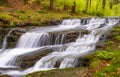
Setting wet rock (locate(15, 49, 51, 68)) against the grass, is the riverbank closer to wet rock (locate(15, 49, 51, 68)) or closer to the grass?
wet rock (locate(15, 49, 51, 68))

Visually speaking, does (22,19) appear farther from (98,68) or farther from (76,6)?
(76,6)

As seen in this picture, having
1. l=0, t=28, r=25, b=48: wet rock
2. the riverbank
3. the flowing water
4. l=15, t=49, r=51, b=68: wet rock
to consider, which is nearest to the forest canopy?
l=0, t=28, r=25, b=48: wet rock

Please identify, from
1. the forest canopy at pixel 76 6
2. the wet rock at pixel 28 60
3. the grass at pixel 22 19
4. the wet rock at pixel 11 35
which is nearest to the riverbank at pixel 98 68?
the wet rock at pixel 28 60

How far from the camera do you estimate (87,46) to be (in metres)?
15.4

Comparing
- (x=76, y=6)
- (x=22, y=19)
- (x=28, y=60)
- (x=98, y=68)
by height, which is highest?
(x=22, y=19)

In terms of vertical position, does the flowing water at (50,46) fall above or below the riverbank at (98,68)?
below

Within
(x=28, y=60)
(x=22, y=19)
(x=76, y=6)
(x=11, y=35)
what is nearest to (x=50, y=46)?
(x=11, y=35)

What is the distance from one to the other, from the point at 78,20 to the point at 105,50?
10904 mm

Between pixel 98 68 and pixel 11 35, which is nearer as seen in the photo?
pixel 98 68

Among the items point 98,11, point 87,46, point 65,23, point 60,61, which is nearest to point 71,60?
point 60,61

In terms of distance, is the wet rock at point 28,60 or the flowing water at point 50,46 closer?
the flowing water at point 50,46

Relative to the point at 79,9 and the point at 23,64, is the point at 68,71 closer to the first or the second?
the point at 23,64

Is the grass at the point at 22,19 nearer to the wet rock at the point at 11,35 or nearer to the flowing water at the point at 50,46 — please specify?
the wet rock at the point at 11,35

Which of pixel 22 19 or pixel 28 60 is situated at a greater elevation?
pixel 22 19
